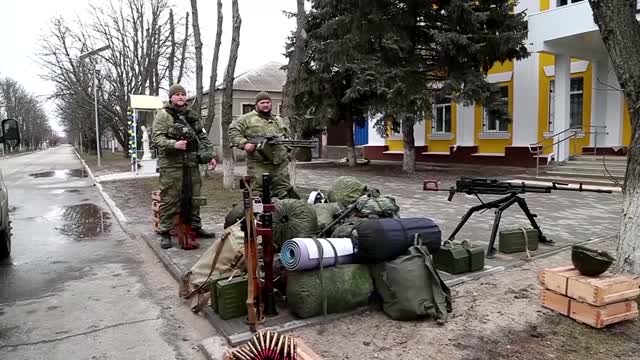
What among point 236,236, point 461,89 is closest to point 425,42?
point 461,89

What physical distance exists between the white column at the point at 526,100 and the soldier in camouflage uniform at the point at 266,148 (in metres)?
15.4

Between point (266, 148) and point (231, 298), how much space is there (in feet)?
7.52

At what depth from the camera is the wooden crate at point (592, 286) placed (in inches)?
145

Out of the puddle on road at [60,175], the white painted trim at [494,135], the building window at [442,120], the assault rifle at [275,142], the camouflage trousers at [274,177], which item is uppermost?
the building window at [442,120]

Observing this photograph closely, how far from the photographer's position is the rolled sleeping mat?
13.0 ft

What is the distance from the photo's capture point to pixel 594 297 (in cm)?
370

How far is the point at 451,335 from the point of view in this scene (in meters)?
3.74

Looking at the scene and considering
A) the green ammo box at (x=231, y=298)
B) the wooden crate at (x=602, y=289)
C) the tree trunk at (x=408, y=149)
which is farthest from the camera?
the tree trunk at (x=408, y=149)

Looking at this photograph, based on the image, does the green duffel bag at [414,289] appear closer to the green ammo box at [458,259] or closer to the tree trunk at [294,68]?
the green ammo box at [458,259]

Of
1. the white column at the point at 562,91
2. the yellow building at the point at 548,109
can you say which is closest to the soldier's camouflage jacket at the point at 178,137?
the yellow building at the point at 548,109

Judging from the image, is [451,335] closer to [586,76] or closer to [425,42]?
[425,42]

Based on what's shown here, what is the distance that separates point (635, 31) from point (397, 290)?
3.22 m

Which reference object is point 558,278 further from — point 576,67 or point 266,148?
point 576,67

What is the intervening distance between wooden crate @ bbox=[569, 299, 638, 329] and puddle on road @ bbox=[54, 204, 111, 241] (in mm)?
7692
